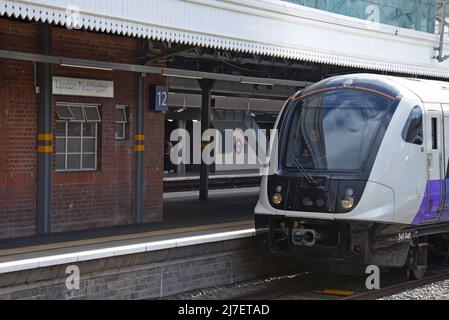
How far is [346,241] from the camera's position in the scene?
8930mm

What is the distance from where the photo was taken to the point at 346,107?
9.54 m

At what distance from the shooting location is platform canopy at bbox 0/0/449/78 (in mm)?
8641

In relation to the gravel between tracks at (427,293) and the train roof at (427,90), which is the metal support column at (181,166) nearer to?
the train roof at (427,90)

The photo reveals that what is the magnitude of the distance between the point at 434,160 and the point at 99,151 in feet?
16.8

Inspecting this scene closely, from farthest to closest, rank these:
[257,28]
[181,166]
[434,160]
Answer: [181,166] < [257,28] < [434,160]

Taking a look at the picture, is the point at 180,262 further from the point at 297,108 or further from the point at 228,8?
the point at 228,8

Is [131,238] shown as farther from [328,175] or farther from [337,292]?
[337,292]

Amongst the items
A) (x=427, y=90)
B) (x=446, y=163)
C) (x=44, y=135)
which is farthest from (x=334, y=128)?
(x=44, y=135)

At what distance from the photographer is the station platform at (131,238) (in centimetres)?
791

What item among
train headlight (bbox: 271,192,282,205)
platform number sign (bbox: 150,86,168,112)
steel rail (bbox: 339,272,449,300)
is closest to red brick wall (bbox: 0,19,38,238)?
platform number sign (bbox: 150,86,168,112)

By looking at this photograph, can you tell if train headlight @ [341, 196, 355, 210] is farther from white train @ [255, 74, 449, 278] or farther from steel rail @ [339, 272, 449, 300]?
steel rail @ [339, 272, 449, 300]

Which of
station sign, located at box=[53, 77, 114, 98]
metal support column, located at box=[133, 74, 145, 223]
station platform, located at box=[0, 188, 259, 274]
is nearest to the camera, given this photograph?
station platform, located at box=[0, 188, 259, 274]

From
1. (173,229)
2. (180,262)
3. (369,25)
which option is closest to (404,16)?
(369,25)

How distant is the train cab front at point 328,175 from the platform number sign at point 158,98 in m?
2.76
